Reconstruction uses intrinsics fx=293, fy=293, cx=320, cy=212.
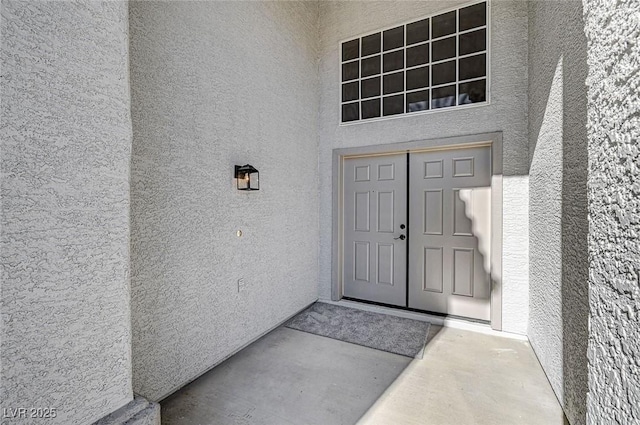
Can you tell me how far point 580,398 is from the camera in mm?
1863

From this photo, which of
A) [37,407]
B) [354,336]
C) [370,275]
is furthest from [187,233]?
[370,275]

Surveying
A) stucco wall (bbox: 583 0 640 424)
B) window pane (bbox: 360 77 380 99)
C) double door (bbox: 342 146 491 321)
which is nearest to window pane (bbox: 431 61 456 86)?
window pane (bbox: 360 77 380 99)

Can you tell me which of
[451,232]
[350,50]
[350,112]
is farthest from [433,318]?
[350,50]

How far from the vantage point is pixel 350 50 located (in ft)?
14.8

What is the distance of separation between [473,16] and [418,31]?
2.20 feet

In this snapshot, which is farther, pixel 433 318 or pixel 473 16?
pixel 433 318

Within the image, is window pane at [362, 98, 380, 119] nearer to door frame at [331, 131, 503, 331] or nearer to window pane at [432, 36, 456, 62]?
door frame at [331, 131, 503, 331]

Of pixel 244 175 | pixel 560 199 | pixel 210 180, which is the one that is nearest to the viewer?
pixel 560 199

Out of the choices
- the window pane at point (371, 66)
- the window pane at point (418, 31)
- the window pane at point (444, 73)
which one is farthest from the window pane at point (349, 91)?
the window pane at point (444, 73)

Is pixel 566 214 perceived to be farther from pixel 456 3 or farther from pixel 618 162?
pixel 456 3

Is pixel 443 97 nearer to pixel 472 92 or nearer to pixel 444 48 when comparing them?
pixel 472 92

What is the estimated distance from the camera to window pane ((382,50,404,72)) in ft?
13.6

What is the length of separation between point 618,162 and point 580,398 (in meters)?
1.84

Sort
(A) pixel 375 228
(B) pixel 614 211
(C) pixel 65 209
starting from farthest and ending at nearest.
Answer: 1. (A) pixel 375 228
2. (C) pixel 65 209
3. (B) pixel 614 211
